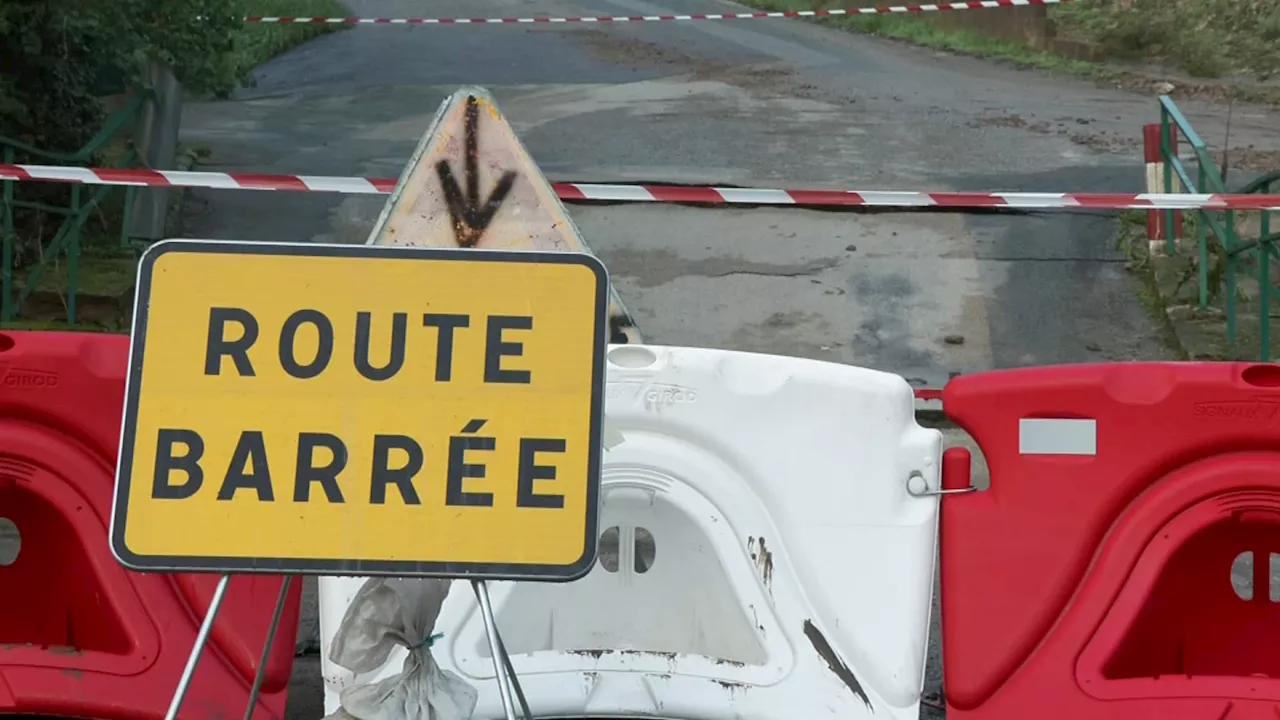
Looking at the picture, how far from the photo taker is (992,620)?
3633 mm

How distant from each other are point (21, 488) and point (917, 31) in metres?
16.5

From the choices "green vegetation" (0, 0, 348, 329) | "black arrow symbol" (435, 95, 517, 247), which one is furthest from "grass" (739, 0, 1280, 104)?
"black arrow symbol" (435, 95, 517, 247)

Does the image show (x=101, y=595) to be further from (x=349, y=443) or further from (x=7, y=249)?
(x=7, y=249)

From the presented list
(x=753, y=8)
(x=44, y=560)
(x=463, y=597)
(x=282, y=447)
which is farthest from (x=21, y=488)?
(x=753, y=8)

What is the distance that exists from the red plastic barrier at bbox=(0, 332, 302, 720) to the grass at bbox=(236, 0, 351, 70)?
42.0 ft

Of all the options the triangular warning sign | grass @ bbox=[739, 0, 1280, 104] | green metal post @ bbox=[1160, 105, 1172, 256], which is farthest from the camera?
grass @ bbox=[739, 0, 1280, 104]

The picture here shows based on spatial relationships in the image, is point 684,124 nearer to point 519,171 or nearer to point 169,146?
point 169,146

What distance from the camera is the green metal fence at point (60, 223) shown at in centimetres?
702

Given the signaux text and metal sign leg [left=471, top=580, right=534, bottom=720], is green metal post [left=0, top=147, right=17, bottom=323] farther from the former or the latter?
metal sign leg [left=471, top=580, right=534, bottom=720]

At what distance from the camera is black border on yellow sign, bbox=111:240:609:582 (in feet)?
8.51

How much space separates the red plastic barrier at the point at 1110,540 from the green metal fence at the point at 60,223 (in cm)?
506

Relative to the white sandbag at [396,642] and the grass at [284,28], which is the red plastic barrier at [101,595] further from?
the grass at [284,28]

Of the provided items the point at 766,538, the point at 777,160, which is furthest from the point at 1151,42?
the point at 766,538

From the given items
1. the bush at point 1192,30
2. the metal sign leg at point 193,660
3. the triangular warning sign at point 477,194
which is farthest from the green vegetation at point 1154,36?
the metal sign leg at point 193,660
